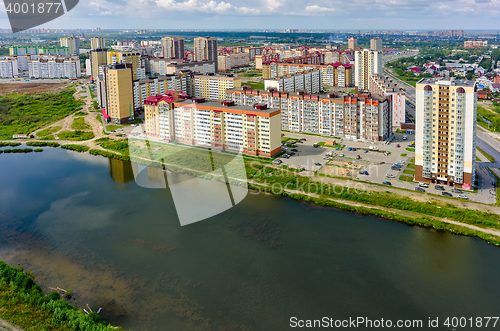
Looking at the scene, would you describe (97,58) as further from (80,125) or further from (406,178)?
(406,178)

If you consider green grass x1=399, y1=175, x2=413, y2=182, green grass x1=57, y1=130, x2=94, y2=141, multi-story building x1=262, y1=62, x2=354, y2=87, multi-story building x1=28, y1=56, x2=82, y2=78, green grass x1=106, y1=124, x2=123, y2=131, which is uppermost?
multi-story building x1=28, y1=56, x2=82, y2=78

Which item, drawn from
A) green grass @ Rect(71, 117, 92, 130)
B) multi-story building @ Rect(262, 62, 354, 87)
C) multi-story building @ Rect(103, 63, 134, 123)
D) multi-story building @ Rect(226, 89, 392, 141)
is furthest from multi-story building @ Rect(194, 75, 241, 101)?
green grass @ Rect(71, 117, 92, 130)

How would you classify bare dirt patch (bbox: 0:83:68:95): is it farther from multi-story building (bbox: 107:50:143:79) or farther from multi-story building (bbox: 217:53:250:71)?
multi-story building (bbox: 217:53:250:71)

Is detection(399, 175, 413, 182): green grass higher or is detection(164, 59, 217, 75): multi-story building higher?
detection(164, 59, 217, 75): multi-story building

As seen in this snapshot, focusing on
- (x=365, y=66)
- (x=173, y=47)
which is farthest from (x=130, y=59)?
(x=365, y=66)

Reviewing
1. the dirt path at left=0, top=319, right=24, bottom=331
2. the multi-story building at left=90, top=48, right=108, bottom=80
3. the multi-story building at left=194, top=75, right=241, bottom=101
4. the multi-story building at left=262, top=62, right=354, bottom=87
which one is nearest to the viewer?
the dirt path at left=0, top=319, right=24, bottom=331

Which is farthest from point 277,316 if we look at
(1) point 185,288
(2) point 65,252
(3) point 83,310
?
(2) point 65,252
